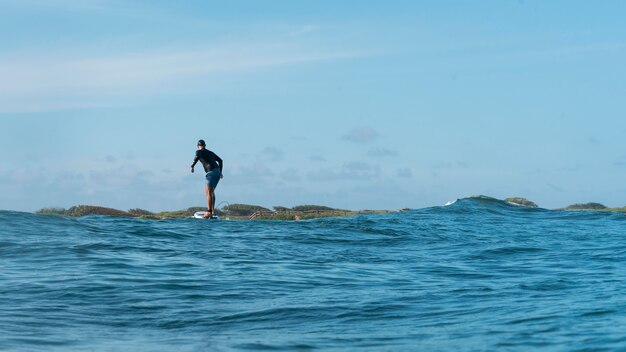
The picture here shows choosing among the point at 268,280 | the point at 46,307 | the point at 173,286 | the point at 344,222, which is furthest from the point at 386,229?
the point at 46,307

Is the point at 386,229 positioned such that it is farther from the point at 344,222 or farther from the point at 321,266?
the point at 321,266

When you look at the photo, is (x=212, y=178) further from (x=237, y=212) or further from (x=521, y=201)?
(x=521, y=201)

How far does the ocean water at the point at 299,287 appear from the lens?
837 cm

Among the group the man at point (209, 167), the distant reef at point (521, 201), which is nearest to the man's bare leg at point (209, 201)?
the man at point (209, 167)

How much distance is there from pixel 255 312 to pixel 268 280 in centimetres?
240

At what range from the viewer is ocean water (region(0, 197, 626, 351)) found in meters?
8.37

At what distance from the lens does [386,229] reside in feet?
66.1

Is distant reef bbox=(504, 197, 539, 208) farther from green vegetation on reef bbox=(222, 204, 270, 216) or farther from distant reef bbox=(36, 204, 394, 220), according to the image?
green vegetation on reef bbox=(222, 204, 270, 216)

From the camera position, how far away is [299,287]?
464 inches

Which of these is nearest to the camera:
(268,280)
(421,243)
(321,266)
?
(268,280)

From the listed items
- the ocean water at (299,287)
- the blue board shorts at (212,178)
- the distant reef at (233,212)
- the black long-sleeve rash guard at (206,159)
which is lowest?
the ocean water at (299,287)

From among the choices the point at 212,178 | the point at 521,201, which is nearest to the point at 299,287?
the point at 212,178

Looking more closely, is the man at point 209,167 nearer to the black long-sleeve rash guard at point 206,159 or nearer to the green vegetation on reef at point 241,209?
the black long-sleeve rash guard at point 206,159

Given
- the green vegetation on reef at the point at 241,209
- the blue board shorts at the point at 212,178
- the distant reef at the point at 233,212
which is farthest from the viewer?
the green vegetation on reef at the point at 241,209
